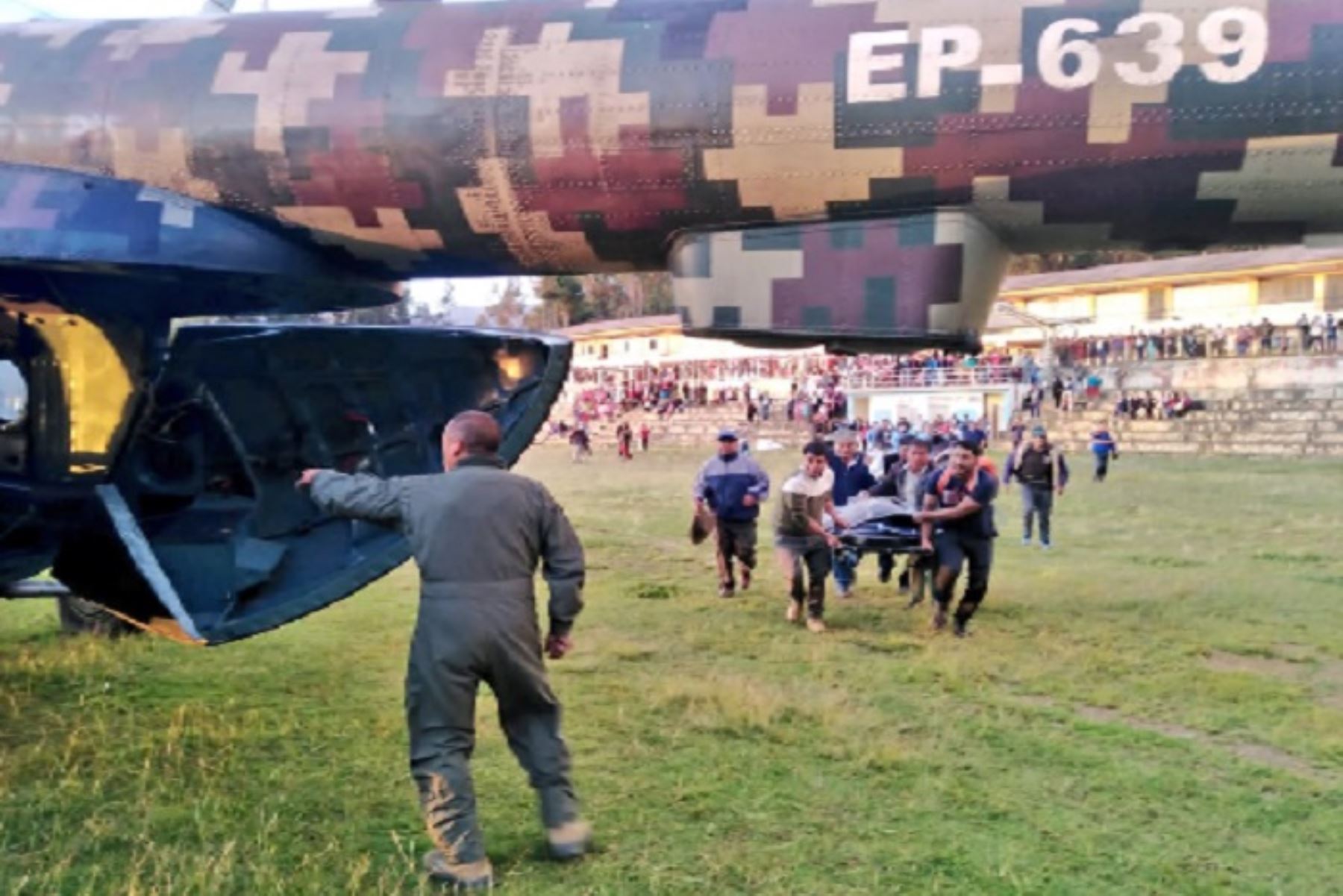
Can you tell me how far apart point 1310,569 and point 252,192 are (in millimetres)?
11502

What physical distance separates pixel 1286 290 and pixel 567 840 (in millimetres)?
42095

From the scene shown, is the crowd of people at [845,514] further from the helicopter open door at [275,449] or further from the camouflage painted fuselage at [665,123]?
the camouflage painted fuselage at [665,123]

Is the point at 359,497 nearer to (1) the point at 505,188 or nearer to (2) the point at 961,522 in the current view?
(1) the point at 505,188

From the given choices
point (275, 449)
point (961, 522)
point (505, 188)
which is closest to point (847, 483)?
point (961, 522)

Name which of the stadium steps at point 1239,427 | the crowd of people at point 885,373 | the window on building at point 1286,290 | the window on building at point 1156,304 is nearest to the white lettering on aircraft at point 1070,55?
the crowd of people at point 885,373

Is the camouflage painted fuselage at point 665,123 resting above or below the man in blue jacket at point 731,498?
above

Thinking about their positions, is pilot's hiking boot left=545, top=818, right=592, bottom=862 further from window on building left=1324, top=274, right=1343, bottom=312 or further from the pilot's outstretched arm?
window on building left=1324, top=274, right=1343, bottom=312

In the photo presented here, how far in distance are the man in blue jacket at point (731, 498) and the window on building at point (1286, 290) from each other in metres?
35.6

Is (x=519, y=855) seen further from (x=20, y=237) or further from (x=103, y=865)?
(x=20, y=237)

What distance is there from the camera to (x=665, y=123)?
550cm

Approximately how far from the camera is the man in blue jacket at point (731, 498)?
36.6 feet

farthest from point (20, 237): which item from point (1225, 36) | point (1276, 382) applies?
point (1276, 382)

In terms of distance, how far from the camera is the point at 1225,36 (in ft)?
16.5

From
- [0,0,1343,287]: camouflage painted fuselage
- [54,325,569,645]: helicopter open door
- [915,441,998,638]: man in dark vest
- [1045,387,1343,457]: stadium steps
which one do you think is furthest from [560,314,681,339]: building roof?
[0,0,1343,287]: camouflage painted fuselage
